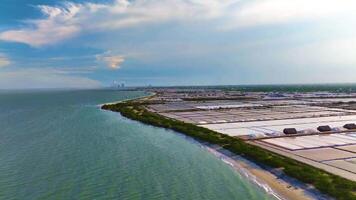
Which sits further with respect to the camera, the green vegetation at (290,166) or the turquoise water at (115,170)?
the turquoise water at (115,170)

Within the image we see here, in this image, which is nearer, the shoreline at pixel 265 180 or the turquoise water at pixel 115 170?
the shoreline at pixel 265 180

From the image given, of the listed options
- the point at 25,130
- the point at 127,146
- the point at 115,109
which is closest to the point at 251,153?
the point at 127,146

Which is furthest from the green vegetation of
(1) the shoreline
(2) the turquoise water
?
(2) the turquoise water

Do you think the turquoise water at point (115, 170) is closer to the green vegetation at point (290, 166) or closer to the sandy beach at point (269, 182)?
the sandy beach at point (269, 182)

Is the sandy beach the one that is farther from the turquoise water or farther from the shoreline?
the turquoise water

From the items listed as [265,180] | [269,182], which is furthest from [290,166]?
[269,182]

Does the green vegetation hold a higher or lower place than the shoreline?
higher

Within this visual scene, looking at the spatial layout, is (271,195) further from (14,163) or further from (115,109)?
(115,109)

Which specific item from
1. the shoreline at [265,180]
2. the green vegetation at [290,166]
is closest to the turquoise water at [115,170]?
the shoreline at [265,180]

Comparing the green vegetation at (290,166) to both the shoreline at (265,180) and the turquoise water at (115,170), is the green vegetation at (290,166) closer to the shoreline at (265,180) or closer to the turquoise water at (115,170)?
the shoreline at (265,180)

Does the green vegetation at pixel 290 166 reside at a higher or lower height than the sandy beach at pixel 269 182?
higher
